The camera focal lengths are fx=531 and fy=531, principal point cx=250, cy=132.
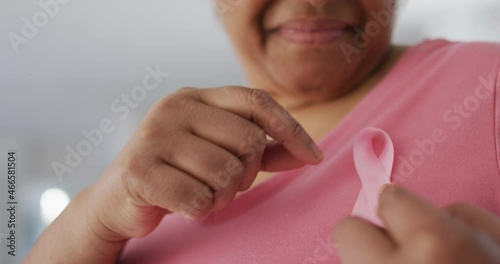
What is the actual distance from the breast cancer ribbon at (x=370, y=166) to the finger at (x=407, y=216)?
0.13 meters

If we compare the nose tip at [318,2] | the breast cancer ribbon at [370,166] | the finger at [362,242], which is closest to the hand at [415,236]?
the finger at [362,242]

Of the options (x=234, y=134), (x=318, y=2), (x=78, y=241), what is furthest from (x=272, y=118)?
(x=78, y=241)

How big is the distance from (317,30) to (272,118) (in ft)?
0.42

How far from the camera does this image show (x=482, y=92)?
40cm

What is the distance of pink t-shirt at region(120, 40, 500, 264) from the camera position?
0.38 m

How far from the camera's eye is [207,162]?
15.4 inches

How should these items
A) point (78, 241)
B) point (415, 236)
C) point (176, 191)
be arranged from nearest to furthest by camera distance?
point (415, 236) → point (176, 191) → point (78, 241)

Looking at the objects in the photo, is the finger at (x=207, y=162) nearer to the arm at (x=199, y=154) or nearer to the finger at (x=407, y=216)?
the arm at (x=199, y=154)

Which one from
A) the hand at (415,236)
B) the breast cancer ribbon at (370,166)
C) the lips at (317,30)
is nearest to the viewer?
the hand at (415,236)

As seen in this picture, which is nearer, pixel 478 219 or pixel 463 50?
pixel 478 219

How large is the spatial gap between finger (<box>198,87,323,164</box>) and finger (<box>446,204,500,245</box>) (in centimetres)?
16

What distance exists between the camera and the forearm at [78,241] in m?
0.49

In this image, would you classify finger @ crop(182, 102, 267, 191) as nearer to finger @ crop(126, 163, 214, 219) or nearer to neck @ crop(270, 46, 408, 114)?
finger @ crop(126, 163, 214, 219)

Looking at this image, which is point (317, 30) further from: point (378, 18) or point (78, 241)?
point (78, 241)
